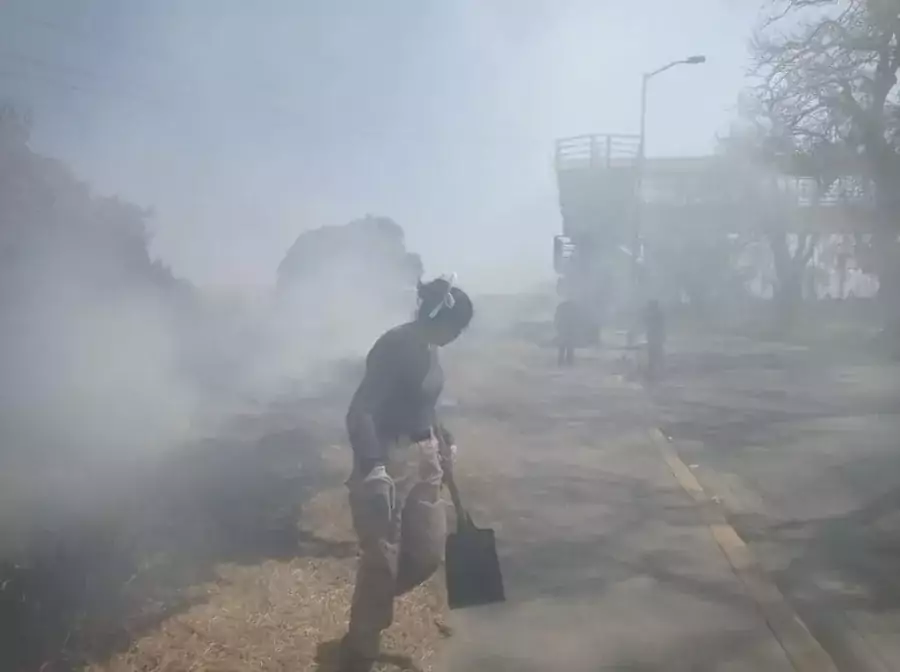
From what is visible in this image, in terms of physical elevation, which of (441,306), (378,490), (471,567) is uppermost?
(441,306)

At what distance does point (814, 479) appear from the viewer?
767cm

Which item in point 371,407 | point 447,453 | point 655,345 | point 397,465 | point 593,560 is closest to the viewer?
point 371,407

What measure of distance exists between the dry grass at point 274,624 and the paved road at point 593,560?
206 millimetres

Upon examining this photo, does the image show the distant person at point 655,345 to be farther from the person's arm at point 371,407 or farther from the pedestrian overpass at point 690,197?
the person's arm at point 371,407

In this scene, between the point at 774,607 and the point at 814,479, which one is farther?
the point at 814,479

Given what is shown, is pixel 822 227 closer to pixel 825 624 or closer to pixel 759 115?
pixel 759 115

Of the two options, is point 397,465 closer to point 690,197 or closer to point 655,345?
point 655,345

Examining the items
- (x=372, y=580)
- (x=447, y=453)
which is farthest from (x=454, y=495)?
(x=372, y=580)

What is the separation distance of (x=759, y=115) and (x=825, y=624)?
548 inches

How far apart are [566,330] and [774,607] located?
973cm

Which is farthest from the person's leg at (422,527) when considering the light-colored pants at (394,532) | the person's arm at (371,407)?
the person's arm at (371,407)

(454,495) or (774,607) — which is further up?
(454,495)

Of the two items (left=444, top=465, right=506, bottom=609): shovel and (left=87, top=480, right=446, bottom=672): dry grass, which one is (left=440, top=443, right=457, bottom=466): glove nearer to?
(left=444, top=465, right=506, bottom=609): shovel

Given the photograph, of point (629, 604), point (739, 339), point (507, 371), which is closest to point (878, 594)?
point (629, 604)
